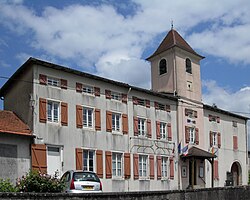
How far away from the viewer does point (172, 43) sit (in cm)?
3722

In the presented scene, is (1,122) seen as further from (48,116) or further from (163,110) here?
(163,110)

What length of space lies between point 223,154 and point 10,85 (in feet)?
69.6

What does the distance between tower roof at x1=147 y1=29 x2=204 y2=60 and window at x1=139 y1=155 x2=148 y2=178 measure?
1041 centimetres

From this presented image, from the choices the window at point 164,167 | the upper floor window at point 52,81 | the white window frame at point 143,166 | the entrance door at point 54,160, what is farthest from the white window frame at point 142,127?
the entrance door at point 54,160

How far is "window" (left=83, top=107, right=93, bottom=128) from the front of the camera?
90.5 ft

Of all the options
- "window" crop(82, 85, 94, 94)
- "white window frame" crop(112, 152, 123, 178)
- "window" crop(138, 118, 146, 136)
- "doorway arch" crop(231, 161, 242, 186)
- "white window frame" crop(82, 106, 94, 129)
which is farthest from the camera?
"doorway arch" crop(231, 161, 242, 186)

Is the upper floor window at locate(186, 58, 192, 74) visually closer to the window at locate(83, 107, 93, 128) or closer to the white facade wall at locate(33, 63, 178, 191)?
the white facade wall at locate(33, 63, 178, 191)

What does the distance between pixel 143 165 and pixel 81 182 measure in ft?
44.2

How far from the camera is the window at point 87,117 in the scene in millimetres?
27598

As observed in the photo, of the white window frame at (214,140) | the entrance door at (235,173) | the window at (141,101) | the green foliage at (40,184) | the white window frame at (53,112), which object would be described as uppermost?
the window at (141,101)

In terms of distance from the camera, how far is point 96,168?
89.8 feet

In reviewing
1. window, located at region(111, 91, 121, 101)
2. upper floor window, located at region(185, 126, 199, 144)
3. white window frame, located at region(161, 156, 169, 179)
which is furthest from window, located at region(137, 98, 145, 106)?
upper floor window, located at region(185, 126, 199, 144)

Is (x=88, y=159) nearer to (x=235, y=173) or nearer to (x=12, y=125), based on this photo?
(x=12, y=125)

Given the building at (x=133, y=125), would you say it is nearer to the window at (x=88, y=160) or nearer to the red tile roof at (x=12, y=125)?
the window at (x=88, y=160)
